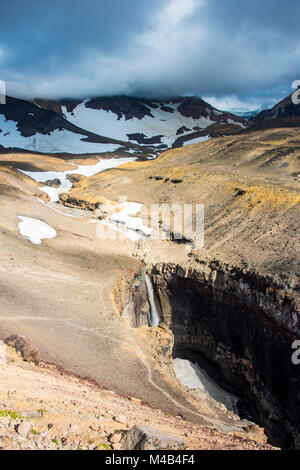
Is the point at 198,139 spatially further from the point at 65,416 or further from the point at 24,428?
the point at 24,428

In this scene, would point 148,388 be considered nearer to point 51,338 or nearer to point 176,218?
point 51,338

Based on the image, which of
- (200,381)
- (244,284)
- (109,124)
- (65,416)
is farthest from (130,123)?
(65,416)

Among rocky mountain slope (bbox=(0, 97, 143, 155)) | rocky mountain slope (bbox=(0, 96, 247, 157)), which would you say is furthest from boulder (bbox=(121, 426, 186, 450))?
rocky mountain slope (bbox=(0, 97, 143, 155))

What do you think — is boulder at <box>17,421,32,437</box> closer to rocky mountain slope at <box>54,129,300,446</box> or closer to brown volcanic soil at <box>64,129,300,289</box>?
rocky mountain slope at <box>54,129,300,446</box>

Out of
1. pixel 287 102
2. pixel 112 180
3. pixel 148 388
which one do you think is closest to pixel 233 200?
pixel 148 388

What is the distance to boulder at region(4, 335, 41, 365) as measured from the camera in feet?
42.7

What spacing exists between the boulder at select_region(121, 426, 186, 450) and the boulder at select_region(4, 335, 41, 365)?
6.59m

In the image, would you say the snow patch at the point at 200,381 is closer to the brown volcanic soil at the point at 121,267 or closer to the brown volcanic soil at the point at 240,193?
the brown volcanic soil at the point at 121,267

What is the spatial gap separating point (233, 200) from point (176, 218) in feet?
20.7

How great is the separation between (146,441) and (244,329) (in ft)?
48.6

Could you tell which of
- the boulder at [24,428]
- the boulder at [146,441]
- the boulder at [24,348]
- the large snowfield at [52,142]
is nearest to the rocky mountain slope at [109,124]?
the large snowfield at [52,142]

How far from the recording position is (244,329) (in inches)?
818

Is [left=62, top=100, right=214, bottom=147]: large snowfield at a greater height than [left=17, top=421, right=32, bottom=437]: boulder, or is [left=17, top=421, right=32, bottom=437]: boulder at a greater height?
[left=62, top=100, right=214, bottom=147]: large snowfield

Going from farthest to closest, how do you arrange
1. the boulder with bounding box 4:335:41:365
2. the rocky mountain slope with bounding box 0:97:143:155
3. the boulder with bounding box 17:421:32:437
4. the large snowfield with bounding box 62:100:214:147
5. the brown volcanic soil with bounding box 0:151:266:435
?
the large snowfield with bounding box 62:100:214:147 → the rocky mountain slope with bounding box 0:97:143:155 → the brown volcanic soil with bounding box 0:151:266:435 → the boulder with bounding box 4:335:41:365 → the boulder with bounding box 17:421:32:437
